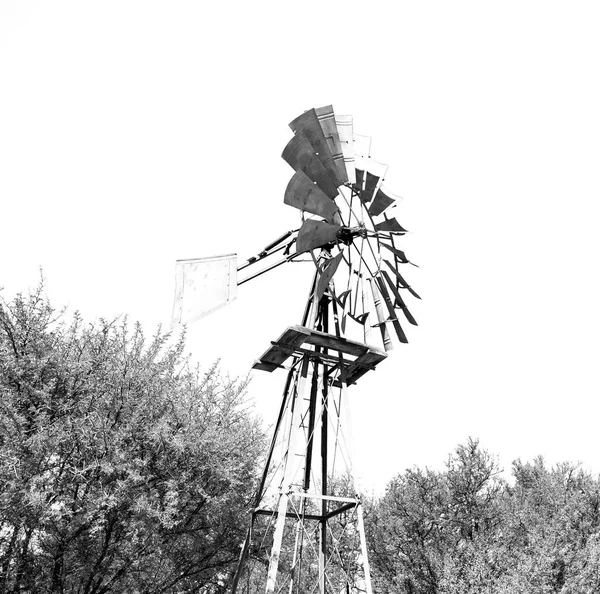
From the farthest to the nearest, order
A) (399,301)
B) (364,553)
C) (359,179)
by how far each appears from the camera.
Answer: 1. (399,301)
2. (359,179)
3. (364,553)

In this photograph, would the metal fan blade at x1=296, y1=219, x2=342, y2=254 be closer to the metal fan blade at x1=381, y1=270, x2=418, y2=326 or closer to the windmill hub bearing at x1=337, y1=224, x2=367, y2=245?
the windmill hub bearing at x1=337, y1=224, x2=367, y2=245

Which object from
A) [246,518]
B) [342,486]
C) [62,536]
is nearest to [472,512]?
[342,486]

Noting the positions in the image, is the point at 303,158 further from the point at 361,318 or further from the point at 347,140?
the point at 361,318

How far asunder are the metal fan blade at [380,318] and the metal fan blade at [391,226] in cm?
99

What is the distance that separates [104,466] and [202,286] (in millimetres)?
4299

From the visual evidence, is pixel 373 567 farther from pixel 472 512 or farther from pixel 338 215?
pixel 338 215

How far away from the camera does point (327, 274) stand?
31.3 ft

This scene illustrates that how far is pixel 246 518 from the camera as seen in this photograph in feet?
47.0

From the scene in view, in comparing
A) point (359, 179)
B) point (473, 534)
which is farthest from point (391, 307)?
point (473, 534)

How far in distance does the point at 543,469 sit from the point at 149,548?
83.8 ft

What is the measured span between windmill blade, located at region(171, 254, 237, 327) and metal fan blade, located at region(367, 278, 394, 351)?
257cm

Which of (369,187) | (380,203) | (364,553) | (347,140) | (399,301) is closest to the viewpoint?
(364,553)

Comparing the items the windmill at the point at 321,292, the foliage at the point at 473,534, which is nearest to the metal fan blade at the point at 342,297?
the windmill at the point at 321,292

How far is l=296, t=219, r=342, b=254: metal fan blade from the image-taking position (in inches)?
369
